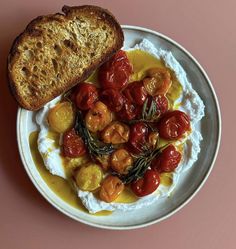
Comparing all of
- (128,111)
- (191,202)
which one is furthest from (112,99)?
(191,202)

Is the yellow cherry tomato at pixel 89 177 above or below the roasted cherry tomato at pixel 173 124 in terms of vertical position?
below

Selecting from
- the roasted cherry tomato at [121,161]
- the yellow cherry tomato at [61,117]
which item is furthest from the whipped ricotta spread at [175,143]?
the roasted cherry tomato at [121,161]

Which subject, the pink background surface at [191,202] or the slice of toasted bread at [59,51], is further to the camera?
the pink background surface at [191,202]

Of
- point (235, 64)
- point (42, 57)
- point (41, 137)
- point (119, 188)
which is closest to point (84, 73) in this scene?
point (42, 57)

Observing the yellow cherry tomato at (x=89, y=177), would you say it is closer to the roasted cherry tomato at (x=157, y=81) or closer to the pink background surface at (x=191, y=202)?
the pink background surface at (x=191, y=202)

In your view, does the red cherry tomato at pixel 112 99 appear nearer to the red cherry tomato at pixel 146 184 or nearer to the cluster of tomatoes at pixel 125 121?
the cluster of tomatoes at pixel 125 121

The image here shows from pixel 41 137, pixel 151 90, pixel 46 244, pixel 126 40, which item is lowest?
pixel 46 244

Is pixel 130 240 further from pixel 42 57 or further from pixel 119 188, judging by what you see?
pixel 42 57
